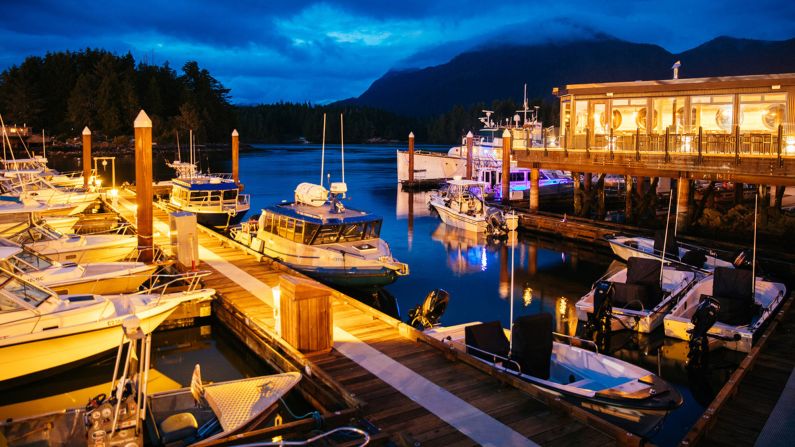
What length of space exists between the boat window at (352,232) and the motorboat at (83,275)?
5.66 m

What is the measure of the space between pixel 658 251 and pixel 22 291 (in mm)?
19458

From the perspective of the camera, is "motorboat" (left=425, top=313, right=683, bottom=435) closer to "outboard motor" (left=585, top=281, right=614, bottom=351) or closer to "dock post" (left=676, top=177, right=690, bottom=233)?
"outboard motor" (left=585, top=281, right=614, bottom=351)

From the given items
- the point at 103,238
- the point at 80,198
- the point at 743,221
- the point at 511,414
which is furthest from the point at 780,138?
the point at 80,198

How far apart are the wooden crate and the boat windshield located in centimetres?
492

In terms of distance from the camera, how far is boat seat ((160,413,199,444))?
827 centimetres

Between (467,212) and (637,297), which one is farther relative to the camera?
(467,212)

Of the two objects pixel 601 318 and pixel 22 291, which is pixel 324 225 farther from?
pixel 22 291

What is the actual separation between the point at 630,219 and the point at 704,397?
65.0 feet

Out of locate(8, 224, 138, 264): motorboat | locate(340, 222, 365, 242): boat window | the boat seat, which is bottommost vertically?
the boat seat

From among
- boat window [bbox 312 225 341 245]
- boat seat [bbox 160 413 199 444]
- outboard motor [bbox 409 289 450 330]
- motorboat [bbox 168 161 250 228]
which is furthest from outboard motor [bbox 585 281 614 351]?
motorboat [bbox 168 161 250 228]

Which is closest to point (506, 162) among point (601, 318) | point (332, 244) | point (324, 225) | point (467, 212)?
point (467, 212)

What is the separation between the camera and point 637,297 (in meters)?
16.3

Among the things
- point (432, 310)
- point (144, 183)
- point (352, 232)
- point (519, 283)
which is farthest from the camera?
point (519, 283)

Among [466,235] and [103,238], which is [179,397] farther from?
[466,235]
